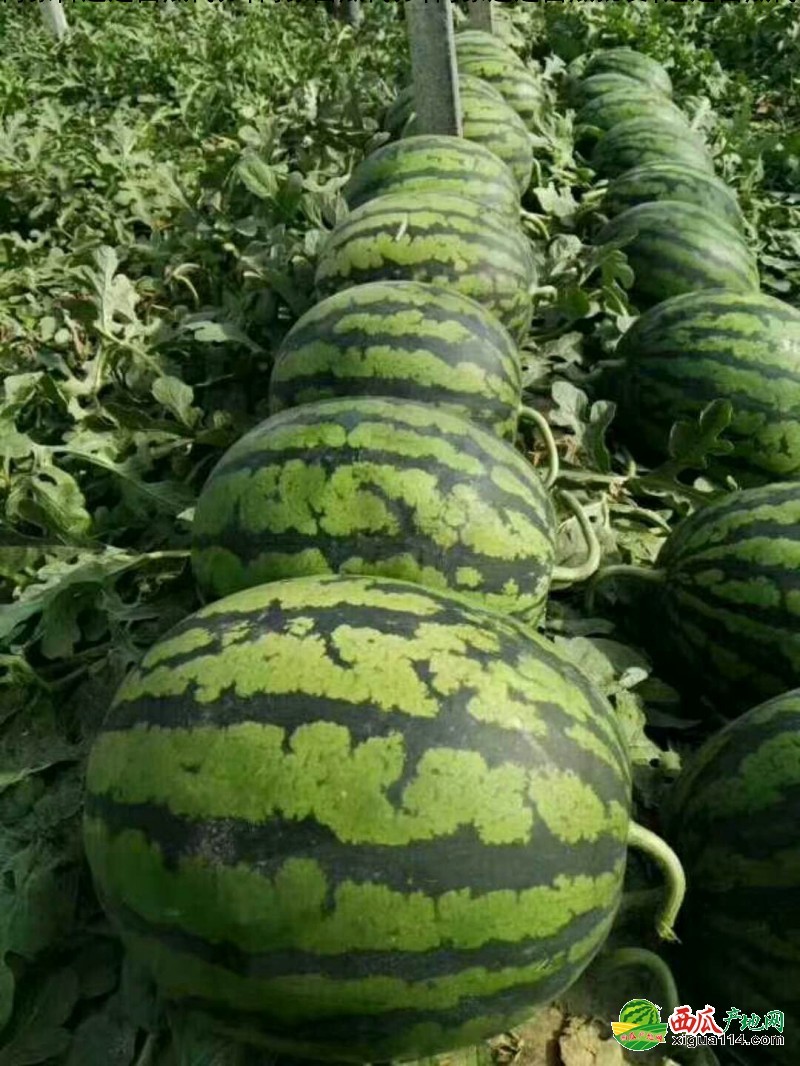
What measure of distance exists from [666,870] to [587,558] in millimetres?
972

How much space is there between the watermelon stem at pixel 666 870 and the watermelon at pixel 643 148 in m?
3.58

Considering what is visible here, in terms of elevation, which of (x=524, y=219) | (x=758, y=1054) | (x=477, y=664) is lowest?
(x=758, y=1054)

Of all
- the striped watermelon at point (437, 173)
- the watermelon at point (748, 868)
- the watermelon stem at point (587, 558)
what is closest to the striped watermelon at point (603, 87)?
the striped watermelon at point (437, 173)

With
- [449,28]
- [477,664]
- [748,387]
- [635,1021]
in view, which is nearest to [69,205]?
[449,28]

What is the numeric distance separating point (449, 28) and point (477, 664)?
3.00 meters

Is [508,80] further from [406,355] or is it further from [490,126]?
[406,355]

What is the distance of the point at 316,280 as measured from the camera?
10.1ft

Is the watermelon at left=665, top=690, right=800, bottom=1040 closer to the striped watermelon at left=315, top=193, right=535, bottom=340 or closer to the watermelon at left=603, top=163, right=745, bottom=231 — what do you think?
the striped watermelon at left=315, top=193, right=535, bottom=340

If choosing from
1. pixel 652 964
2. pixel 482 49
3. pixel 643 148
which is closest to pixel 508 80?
pixel 482 49

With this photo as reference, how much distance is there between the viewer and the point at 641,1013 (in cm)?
174

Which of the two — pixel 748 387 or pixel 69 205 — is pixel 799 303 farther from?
pixel 69 205

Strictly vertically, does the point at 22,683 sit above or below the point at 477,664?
A: below

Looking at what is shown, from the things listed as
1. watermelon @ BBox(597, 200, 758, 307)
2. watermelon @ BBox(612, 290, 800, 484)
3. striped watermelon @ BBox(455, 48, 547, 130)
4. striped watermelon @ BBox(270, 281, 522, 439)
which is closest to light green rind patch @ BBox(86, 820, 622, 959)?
striped watermelon @ BBox(270, 281, 522, 439)
